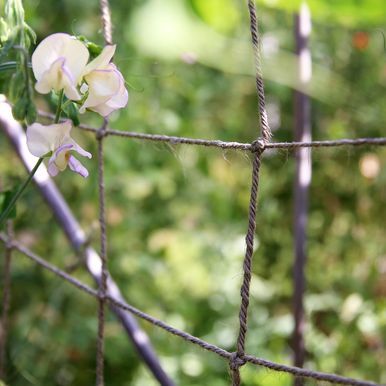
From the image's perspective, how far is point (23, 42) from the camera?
0.58m

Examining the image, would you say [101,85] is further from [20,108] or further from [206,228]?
[206,228]

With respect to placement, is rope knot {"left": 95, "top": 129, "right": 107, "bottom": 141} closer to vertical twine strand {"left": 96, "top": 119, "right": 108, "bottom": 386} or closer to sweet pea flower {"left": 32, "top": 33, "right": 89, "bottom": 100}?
vertical twine strand {"left": 96, "top": 119, "right": 108, "bottom": 386}

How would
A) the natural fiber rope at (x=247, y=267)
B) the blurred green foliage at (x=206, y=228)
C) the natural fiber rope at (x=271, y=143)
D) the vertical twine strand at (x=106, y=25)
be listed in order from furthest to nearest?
the blurred green foliage at (x=206, y=228)
the vertical twine strand at (x=106, y=25)
the natural fiber rope at (x=247, y=267)
the natural fiber rope at (x=271, y=143)

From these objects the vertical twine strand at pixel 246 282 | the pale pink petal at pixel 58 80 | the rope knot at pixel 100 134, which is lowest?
the vertical twine strand at pixel 246 282

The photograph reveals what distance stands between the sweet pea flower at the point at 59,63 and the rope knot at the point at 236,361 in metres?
0.27

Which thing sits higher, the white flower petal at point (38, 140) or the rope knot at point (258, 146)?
the rope knot at point (258, 146)

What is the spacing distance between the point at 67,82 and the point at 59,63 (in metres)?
0.02

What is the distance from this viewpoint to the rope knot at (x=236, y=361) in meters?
0.59

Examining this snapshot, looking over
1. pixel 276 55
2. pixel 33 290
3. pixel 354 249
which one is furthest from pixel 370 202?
pixel 33 290

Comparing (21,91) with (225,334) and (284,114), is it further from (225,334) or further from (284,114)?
(284,114)

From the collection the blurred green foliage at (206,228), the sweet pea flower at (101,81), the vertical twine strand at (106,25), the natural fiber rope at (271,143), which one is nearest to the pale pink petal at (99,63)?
the sweet pea flower at (101,81)

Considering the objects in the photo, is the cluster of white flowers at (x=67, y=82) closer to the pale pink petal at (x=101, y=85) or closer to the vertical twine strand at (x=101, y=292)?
the pale pink petal at (x=101, y=85)

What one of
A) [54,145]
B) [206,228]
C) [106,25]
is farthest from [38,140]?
[206,228]

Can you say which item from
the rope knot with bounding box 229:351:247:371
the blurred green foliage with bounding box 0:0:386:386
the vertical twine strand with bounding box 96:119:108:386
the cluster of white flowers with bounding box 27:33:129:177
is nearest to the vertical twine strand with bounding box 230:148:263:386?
the rope knot with bounding box 229:351:247:371
